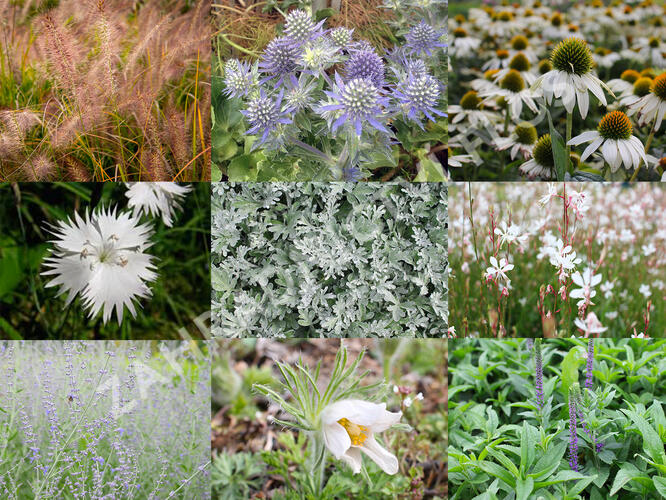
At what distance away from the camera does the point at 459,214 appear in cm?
216

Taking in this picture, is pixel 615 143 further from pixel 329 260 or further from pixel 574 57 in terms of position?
pixel 329 260

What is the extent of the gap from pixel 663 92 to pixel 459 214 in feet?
2.76

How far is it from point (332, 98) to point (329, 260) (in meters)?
0.49

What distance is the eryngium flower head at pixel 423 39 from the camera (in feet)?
6.03

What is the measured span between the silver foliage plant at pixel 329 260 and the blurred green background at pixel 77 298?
0.29 ft

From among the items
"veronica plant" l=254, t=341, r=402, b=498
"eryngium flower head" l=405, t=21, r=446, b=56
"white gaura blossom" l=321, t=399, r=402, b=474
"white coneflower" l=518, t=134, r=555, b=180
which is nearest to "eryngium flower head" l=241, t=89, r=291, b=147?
"eryngium flower head" l=405, t=21, r=446, b=56

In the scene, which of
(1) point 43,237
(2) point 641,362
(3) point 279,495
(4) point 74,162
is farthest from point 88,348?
(2) point 641,362

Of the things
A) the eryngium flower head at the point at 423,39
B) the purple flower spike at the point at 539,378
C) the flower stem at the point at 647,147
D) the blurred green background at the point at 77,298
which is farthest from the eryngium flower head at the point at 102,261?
the flower stem at the point at 647,147

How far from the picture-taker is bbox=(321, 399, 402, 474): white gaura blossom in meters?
1.48

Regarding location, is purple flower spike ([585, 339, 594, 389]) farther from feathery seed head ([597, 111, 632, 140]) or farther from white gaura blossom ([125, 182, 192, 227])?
white gaura blossom ([125, 182, 192, 227])

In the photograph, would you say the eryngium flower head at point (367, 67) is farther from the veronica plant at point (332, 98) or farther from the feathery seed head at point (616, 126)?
the feathery seed head at point (616, 126)

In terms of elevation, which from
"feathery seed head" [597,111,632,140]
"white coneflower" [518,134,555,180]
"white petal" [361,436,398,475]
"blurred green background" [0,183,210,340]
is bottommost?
"white petal" [361,436,398,475]

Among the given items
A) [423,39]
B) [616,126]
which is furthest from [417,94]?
[616,126]

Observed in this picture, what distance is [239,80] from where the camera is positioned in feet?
5.81
